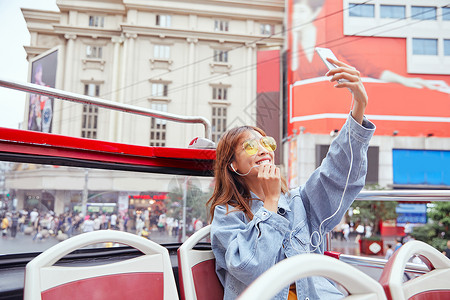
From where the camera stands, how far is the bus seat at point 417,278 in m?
0.54

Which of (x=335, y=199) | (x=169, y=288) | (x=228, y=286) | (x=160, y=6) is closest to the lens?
(x=169, y=288)

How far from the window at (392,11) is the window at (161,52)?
35.4ft

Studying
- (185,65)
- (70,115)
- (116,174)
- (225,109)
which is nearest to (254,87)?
(225,109)

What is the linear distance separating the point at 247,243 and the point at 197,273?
0.51 feet

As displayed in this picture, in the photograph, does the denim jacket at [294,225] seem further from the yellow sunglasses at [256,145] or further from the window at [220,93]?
the window at [220,93]

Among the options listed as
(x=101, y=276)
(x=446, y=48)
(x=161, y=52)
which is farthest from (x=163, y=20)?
(x=101, y=276)

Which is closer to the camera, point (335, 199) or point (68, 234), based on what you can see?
point (335, 199)

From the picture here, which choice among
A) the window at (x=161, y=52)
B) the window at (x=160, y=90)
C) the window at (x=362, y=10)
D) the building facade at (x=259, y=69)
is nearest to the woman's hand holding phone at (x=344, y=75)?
the building facade at (x=259, y=69)

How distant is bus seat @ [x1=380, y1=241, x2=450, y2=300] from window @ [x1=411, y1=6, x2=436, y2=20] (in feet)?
61.4

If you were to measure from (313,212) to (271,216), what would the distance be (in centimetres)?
24

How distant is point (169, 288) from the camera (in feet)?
2.59

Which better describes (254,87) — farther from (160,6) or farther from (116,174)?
(116,174)

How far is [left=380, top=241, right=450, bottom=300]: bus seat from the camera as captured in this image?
0.54m

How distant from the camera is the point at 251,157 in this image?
3.43 ft
